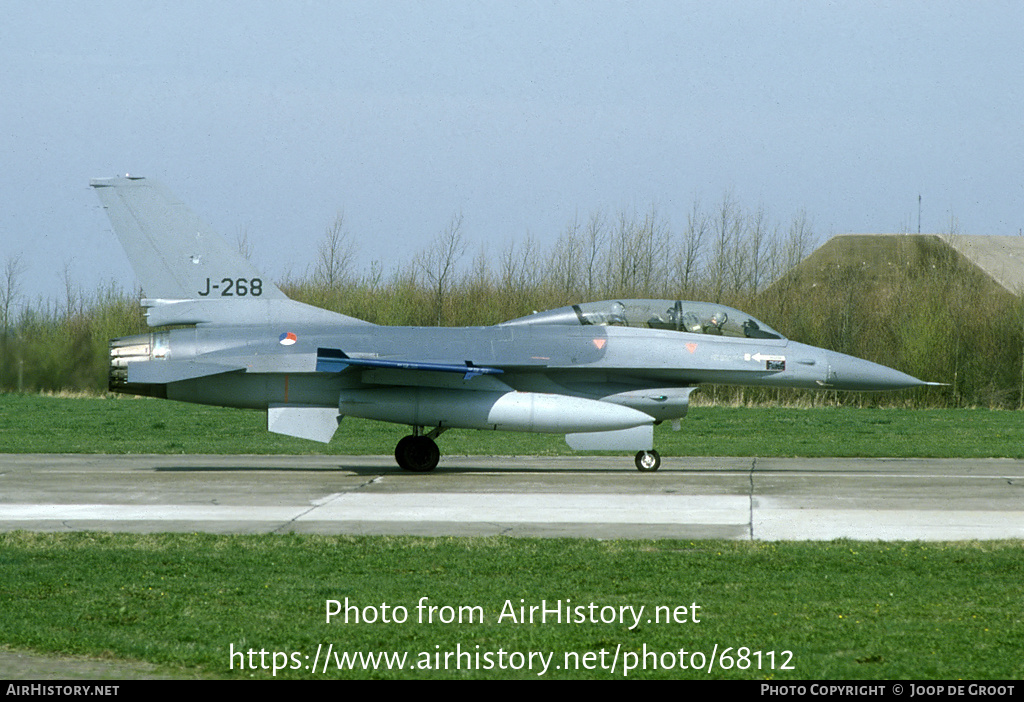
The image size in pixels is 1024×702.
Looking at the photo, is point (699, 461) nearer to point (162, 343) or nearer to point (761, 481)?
point (761, 481)

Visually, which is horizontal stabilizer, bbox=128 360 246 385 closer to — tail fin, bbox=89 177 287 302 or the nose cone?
tail fin, bbox=89 177 287 302

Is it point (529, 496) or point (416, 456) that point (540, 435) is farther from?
point (529, 496)

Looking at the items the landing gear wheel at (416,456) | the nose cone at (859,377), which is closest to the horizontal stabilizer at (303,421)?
the landing gear wheel at (416,456)

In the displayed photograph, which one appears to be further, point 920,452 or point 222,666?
point 920,452

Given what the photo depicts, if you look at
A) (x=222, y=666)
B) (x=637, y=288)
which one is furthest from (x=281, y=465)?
(x=637, y=288)

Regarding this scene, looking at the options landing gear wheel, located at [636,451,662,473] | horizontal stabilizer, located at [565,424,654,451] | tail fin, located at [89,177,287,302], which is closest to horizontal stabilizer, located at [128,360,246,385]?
tail fin, located at [89,177,287,302]

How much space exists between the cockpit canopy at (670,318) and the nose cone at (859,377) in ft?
3.30

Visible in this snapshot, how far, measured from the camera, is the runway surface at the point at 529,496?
11891 mm

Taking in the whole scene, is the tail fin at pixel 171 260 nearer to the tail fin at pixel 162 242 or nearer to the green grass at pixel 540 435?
the tail fin at pixel 162 242

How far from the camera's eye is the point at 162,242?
1730cm

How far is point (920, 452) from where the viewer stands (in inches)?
819

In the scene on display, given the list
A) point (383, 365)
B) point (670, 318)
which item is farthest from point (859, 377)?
point (383, 365)

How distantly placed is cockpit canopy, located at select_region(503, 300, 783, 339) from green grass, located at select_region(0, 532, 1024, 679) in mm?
7069
